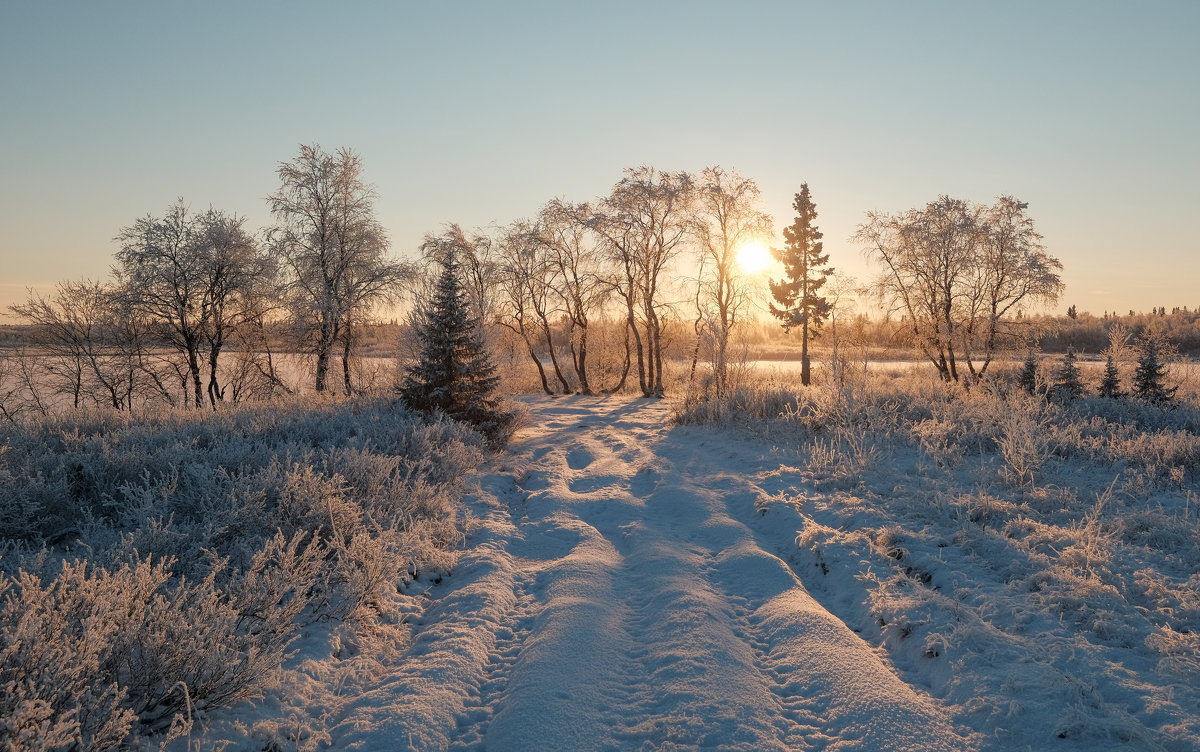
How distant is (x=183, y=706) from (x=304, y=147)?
2226 centimetres

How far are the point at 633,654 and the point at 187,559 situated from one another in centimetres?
395

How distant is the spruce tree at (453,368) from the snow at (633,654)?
4.15 metres

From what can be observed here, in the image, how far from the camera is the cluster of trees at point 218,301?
1978 cm

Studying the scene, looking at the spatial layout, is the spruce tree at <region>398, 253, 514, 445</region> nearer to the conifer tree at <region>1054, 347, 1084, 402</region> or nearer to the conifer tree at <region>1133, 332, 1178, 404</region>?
the conifer tree at <region>1054, 347, 1084, 402</region>

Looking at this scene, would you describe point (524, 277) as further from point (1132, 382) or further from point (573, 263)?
point (1132, 382)

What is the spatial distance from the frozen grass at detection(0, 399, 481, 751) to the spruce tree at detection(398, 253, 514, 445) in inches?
86.8

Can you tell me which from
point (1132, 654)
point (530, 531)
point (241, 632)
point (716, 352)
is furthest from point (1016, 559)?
point (716, 352)

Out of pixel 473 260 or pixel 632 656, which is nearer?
pixel 632 656

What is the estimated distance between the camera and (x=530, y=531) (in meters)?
7.57

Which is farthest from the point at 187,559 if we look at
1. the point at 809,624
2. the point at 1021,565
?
the point at 1021,565

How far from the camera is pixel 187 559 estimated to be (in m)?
4.70

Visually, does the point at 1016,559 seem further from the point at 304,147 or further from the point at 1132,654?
the point at 304,147

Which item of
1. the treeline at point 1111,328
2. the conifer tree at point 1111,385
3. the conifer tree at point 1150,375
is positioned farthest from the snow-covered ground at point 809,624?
the treeline at point 1111,328

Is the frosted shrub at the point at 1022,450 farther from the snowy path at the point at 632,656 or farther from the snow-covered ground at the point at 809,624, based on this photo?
the snowy path at the point at 632,656
